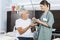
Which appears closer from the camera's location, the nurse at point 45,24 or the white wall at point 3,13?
the nurse at point 45,24

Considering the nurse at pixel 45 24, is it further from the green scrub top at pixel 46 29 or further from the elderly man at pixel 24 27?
the elderly man at pixel 24 27

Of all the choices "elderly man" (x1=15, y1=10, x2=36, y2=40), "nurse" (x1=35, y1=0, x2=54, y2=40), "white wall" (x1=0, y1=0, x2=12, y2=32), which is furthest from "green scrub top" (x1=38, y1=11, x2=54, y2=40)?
"white wall" (x1=0, y1=0, x2=12, y2=32)

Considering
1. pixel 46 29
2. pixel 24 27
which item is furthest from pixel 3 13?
pixel 46 29

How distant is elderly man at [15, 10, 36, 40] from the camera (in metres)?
1.66

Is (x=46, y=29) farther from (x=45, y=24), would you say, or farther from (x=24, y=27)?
(x=24, y=27)

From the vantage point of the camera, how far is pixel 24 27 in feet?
5.53

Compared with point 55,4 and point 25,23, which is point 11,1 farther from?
point 25,23

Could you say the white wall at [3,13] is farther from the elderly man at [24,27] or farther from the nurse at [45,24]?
the nurse at [45,24]

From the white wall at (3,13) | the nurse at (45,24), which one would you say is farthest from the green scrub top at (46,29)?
the white wall at (3,13)

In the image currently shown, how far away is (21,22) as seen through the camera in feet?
5.67

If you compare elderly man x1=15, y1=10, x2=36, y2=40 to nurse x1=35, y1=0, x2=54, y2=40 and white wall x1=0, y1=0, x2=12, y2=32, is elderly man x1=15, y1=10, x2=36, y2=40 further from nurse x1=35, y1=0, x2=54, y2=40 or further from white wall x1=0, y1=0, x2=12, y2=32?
white wall x1=0, y1=0, x2=12, y2=32

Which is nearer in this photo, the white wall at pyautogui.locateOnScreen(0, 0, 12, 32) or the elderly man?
the elderly man

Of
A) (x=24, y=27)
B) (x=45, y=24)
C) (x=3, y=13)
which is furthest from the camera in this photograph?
(x=3, y=13)

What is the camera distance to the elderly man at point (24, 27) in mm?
1660
